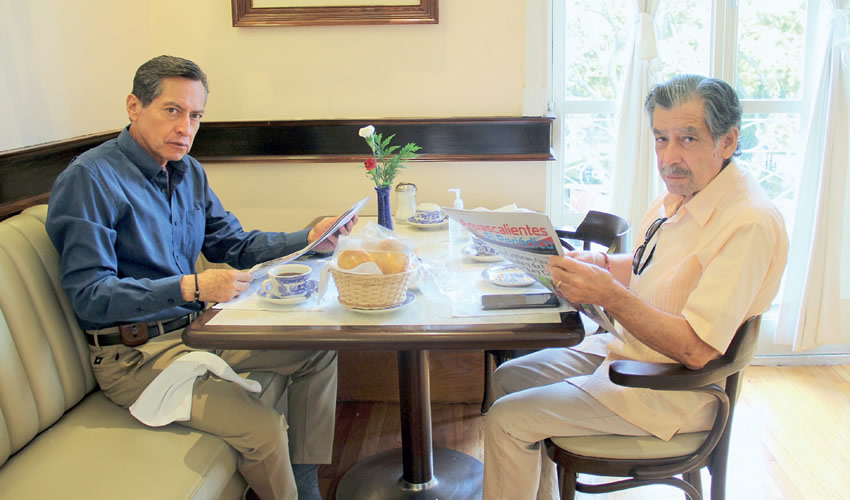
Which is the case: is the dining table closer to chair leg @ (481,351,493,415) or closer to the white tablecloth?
the white tablecloth

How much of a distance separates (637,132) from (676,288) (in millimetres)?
1472

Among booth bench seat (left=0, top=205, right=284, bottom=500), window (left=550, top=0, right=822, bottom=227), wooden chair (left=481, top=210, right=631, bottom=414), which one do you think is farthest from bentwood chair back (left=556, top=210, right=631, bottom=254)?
booth bench seat (left=0, top=205, right=284, bottom=500)

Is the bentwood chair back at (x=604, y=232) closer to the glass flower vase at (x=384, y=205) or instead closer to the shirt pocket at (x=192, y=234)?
the glass flower vase at (x=384, y=205)

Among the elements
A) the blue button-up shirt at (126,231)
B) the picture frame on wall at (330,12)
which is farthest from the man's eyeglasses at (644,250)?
the picture frame on wall at (330,12)

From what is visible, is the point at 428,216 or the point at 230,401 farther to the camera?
the point at 428,216

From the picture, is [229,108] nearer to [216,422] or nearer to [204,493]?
[216,422]

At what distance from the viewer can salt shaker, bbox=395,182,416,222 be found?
2.62m

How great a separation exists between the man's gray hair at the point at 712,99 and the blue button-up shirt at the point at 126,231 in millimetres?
1176

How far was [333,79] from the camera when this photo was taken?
2947mm

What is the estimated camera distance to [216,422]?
6.03ft

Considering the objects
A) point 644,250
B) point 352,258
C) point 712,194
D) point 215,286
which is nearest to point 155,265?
point 215,286

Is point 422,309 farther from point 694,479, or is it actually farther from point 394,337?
point 694,479

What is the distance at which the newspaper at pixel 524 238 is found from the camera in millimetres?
1521

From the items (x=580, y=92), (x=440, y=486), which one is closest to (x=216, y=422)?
(x=440, y=486)
